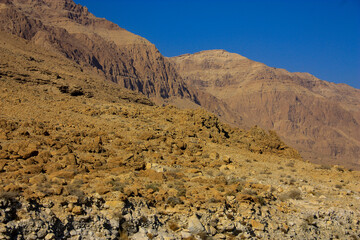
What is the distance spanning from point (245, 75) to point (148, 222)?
169m

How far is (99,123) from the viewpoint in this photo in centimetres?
1870

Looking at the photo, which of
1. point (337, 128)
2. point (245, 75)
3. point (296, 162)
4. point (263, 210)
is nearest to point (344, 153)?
point (337, 128)

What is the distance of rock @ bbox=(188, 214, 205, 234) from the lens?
941cm

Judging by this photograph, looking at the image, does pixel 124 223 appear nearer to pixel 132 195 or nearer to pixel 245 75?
pixel 132 195

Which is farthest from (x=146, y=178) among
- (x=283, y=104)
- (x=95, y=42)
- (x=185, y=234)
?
(x=283, y=104)

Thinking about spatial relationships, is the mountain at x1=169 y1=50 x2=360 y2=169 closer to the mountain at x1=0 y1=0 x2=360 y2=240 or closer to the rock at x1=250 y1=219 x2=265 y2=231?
the mountain at x1=0 y1=0 x2=360 y2=240

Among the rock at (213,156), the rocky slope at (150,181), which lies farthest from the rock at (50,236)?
the rock at (213,156)

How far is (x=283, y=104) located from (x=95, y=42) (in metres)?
86.2

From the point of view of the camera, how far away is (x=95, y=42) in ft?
334

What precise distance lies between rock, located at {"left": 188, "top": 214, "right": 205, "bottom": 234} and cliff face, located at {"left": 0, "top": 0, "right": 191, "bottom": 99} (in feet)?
241

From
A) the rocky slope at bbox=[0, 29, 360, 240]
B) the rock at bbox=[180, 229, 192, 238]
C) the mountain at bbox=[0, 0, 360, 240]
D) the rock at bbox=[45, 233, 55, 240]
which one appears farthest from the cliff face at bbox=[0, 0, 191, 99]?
the rock at bbox=[45, 233, 55, 240]

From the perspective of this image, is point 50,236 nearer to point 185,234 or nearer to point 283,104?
point 185,234

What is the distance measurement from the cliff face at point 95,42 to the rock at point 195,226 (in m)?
73.5

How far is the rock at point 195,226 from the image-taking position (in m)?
9.41
